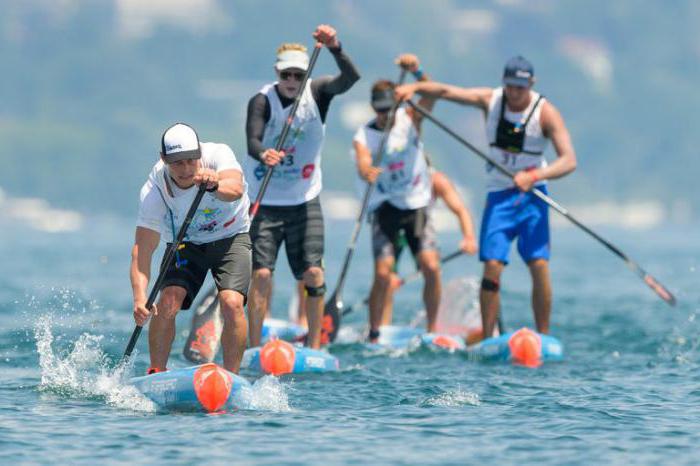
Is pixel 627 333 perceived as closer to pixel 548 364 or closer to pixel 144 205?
pixel 548 364

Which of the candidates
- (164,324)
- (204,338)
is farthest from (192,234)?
(204,338)

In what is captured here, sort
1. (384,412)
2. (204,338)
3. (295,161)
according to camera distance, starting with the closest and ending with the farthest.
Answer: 1. (384,412)
2. (295,161)
3. (204,338)

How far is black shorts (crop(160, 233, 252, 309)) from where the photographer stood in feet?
31.8

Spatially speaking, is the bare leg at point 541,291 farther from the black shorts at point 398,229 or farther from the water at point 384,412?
the black shorts at point 398,229

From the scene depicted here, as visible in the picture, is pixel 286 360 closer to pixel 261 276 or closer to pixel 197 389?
pixel 261 276

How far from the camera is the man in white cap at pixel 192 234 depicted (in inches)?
356

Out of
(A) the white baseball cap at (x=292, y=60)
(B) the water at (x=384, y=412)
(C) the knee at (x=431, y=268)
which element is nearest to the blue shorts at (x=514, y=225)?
(B) the water at (x=384, y=412)

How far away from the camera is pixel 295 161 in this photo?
39.2 ft

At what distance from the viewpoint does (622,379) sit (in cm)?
1173

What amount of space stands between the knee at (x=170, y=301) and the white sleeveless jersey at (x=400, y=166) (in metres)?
4.78

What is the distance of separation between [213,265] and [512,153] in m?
4.24

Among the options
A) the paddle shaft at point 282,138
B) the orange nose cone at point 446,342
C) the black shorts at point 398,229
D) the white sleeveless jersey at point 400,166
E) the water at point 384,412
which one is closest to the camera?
the water at point 384,412

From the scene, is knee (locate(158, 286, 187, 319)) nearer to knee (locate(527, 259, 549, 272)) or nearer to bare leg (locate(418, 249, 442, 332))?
knee (locate(527, 259, 549, 272))

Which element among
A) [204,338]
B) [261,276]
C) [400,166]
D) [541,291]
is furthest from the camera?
[400,166]
